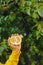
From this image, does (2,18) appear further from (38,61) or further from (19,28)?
(38,61)

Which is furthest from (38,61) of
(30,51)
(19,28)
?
(19,28)

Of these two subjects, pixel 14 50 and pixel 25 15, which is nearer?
pixel 14 50

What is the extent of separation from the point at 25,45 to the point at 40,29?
159 mm

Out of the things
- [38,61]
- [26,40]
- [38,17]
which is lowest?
[38,61]

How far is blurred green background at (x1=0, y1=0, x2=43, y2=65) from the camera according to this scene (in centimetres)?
204

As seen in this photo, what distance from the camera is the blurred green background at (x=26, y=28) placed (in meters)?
2.04

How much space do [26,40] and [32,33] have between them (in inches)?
2.3

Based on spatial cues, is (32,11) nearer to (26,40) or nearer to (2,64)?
(26,40)

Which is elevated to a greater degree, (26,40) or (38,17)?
(38,17)

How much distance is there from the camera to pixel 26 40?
6.85 feet

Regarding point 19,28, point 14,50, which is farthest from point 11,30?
point 14,50

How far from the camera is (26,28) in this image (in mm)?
2137

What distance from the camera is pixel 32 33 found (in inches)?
81.5

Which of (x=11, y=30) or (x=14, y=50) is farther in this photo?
(x=11, y=30)
